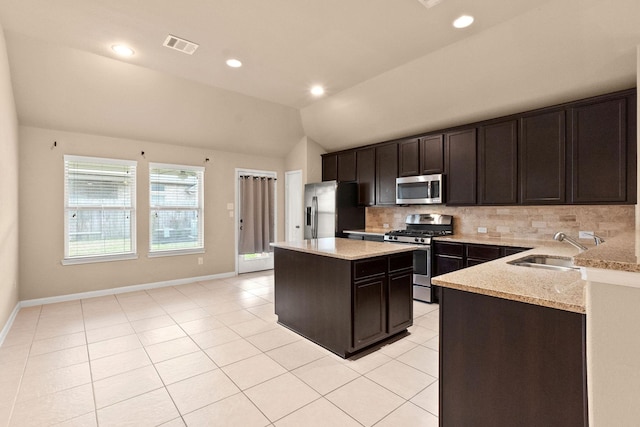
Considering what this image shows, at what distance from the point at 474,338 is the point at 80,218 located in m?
5.27

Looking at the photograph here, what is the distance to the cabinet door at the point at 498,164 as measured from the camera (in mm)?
3834

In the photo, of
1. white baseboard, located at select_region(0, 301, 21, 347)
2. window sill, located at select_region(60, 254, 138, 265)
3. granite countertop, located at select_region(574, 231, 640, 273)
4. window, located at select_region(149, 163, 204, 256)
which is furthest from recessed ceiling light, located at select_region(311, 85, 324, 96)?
white baseboard, located at select_region(0, 301, 21, 347)

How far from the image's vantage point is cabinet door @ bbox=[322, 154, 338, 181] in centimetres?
619

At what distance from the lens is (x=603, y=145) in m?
3.19

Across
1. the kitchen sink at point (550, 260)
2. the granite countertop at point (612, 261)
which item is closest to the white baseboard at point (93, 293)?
the granite countertop at point (612, 261)

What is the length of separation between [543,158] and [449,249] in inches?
59.9

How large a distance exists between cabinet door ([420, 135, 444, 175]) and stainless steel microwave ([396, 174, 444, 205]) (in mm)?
126

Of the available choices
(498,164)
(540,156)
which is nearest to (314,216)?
(498,164)

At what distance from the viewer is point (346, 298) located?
8.78 feet

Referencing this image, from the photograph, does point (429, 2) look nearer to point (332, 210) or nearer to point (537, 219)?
point (537, 219)

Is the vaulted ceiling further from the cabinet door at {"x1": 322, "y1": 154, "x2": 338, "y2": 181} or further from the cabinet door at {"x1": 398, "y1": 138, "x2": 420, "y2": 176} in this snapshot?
the cabinet door at {"x1": 322, "y1": 154, "x2": 338, "y2": 181}

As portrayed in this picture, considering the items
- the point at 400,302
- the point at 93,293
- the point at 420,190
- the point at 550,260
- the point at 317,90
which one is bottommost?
the point at 93,293

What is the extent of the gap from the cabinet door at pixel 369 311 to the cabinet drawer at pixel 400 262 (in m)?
0.16

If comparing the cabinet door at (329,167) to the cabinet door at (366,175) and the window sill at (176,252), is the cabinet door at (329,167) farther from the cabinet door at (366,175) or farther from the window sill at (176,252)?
the window sill at (176,252)
